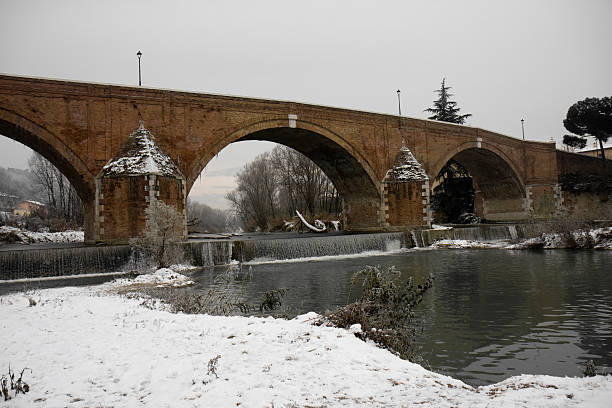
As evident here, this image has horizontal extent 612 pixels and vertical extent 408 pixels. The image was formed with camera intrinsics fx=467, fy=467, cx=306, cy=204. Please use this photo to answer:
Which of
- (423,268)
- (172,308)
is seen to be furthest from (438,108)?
(172,308)

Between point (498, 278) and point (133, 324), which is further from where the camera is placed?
point (498, 278)

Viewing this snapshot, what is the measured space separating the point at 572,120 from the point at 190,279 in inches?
1269

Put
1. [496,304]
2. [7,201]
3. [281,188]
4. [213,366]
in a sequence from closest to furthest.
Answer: [213,366] < [496,304] < [281,188] < [7,201]

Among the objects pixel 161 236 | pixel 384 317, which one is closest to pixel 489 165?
pixel 161 236

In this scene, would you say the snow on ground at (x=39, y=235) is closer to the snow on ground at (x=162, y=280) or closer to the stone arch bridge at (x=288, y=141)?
the stone arch bridge at (x=288, y=141)

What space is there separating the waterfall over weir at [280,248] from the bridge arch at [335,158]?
3.91 meters

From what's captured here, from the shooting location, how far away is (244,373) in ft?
12.9

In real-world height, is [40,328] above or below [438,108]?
below

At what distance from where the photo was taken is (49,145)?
16.0 meters

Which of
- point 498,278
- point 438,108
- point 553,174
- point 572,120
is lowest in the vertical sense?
point 498,278

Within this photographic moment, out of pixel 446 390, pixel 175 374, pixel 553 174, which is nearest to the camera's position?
pixel 446 390

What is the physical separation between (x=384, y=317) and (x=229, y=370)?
8.34 ft

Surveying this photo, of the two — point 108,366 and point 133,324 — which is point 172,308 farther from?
point 108,366

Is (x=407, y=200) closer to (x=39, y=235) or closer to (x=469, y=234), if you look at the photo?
(x=469, y=234)
